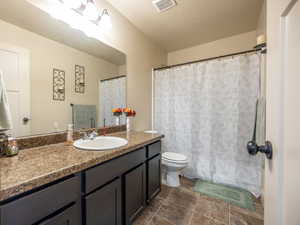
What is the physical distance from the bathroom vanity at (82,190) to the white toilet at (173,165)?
554 mm

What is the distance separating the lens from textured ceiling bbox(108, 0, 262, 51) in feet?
5.77

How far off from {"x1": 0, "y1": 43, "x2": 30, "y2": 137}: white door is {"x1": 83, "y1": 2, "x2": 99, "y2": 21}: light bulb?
702mm

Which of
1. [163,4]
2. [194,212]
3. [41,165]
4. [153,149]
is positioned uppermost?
[163,4]

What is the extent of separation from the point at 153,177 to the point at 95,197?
0.82 metres

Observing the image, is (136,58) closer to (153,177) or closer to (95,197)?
(153,177)

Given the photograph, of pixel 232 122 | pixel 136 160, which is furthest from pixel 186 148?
pixel 136 160

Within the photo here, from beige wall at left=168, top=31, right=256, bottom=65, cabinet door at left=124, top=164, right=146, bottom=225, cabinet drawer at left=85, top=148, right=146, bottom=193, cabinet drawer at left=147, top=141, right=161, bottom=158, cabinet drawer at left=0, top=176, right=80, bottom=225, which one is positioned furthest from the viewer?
beige wall at left=168, top=31, right=256, bottom=65

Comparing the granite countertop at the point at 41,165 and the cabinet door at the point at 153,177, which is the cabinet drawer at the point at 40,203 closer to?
the granite countertop at the point at 41,165

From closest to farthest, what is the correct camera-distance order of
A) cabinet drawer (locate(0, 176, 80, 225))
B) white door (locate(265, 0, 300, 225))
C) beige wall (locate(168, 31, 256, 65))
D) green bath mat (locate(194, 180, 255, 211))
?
white door (locate(265, 0, 300, 225)) → cabinet drawer (locate(0, 176, 80, 225)) → green bath mat (locate(194, 180, 255, 211)) → beige wall (locate(168, 31, 256, 65))

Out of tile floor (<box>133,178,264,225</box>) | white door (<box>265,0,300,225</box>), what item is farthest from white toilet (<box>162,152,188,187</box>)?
white door (<box>265,0,300,225</box>)

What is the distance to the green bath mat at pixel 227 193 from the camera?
1.67 m

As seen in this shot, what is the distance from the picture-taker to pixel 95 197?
2.97 ft

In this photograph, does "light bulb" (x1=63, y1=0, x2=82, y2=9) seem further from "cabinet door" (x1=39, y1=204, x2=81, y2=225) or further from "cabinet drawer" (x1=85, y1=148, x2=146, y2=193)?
"cabinet door" (x1=39, y1=204, x2=81, y2=225)

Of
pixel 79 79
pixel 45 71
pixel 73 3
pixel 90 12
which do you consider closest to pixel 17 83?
pixel 45 71
